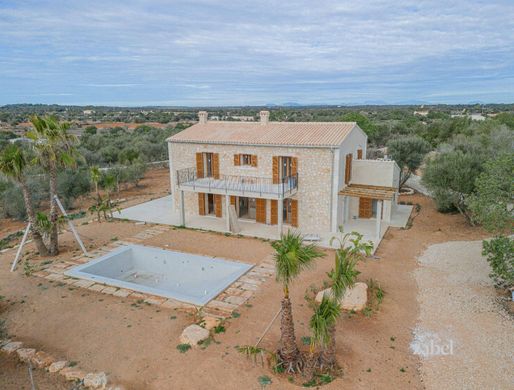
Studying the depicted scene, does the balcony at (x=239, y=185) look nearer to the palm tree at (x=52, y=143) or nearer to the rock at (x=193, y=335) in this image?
the palm tree at (x=52, y=143)

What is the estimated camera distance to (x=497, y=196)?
13.0 meters

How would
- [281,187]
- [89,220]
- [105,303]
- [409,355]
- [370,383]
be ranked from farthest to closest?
[89,220] < [281,187] < [105,303] < [409,355] < [370,383]

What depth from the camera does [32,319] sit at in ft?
37.9

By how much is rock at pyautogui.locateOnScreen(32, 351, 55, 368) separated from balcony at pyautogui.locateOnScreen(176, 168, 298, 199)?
11.0 meters

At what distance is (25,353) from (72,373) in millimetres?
1775

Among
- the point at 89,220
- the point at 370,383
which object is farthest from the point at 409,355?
the point at 89,220

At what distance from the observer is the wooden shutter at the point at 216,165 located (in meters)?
20.7

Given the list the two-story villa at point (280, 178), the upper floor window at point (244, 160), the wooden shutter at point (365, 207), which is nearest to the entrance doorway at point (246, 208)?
the two-story villa at point (280, 178)

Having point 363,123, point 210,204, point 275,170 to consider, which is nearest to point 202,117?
point 210,204

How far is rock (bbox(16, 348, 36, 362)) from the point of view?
9656mm

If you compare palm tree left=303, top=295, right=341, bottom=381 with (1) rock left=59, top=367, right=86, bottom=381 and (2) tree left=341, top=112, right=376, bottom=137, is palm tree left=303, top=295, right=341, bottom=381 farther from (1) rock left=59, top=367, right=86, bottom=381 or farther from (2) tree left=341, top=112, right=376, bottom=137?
(2) tree left=341, top=112, right=376, bottom=137

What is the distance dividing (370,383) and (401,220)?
14.0m

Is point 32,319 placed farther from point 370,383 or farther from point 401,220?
point 401,220

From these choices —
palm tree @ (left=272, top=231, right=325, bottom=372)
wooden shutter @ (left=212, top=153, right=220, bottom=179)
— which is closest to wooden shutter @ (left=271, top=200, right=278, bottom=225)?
wooden shutter @ (left=212, top=153, right=220, bottom=179)
